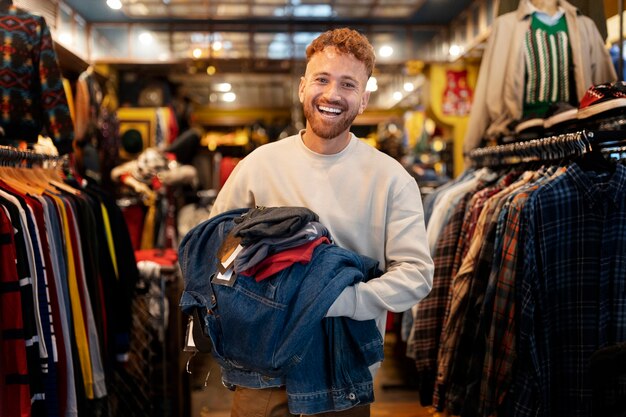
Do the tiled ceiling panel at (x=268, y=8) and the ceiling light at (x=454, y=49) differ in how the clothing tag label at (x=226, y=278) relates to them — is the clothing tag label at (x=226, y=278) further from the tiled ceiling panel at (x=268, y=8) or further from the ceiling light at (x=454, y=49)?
the ceiling light at (x=454, y=49)

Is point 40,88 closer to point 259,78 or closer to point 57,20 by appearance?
point 57,20

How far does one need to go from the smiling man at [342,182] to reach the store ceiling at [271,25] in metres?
6.84

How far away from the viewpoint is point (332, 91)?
1.72 meters

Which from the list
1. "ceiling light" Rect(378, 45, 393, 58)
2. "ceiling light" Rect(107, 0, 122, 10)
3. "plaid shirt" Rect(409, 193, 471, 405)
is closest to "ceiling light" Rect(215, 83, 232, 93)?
"ceiling light" Rect(378, 45, 393, 58)

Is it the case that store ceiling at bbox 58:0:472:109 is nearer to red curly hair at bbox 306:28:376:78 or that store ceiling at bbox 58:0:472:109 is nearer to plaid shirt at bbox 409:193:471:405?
plaid shirt at bbox 409:193:471:405

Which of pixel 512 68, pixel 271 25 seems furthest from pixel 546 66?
pixel 271 25

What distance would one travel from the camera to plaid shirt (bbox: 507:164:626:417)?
6.86ft

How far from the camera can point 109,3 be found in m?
7.42

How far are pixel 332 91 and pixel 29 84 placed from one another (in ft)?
5.34

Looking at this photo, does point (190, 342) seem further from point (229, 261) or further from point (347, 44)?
point (347, 44)

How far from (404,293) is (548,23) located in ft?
7.21

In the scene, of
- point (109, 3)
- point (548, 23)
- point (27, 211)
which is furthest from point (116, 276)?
point (109, 3)

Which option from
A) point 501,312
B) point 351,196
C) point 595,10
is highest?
point 595,10

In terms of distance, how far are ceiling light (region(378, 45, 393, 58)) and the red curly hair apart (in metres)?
7.51
